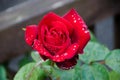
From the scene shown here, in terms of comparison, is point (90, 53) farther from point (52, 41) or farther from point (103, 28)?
point (103, 28)

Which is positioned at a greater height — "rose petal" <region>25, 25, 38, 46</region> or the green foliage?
"rose petal" <region>25, 25, 38, 46</region>

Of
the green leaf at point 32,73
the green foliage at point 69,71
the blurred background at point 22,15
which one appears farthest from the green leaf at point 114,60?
the blurred background at point 22,15

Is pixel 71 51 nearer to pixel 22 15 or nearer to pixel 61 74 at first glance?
pixel 61 74

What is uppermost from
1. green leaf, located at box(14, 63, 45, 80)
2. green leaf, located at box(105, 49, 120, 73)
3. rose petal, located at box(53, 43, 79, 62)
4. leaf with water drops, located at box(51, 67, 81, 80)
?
rose petal, located at box(53, 43, 79, 62)

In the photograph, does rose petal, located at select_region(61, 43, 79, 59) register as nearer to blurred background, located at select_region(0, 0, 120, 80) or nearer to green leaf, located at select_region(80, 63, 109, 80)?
green leaf, located at select_region(80, 63, 109, 80)

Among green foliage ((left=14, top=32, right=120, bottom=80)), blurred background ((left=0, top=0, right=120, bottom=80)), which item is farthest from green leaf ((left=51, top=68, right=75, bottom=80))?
blurred background ((left=0, top=0, right=120, bottom=80))

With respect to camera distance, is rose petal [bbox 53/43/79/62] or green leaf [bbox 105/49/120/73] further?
green leaf [bbox 105/49/120/73]
